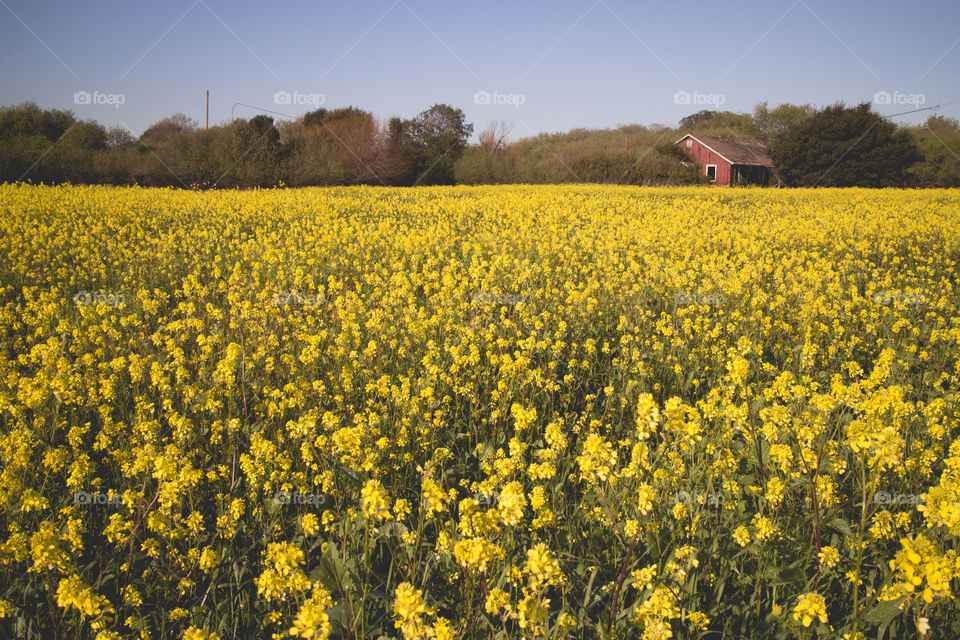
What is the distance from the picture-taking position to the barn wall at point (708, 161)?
146 ft

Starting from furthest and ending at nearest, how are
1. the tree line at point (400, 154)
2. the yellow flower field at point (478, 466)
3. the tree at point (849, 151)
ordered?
the tree at point (849, 151) → the tree line at point (400, 154) → the yellow flower field at point (478, 466)

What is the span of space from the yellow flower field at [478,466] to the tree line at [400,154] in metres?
25.6

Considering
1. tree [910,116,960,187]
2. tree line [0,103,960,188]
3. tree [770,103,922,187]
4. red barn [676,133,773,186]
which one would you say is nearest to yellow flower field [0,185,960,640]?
tree line [0,103,960,188]

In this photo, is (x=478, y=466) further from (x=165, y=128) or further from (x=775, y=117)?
(x=775, y=117)

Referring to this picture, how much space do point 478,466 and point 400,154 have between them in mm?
41163

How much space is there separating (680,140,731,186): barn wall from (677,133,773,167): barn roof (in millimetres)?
391

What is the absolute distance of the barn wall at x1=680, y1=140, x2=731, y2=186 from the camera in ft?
146

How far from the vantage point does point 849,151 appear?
35250 millimetres

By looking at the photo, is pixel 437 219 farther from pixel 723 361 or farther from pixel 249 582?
pixel 249 582

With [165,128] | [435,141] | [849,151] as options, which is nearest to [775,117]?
[849,151]

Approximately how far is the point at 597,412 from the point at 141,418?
9.52 feet

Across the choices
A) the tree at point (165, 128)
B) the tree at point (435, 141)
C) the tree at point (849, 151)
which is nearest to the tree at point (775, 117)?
the tree at point (849, 151)

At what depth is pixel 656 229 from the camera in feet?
33.1

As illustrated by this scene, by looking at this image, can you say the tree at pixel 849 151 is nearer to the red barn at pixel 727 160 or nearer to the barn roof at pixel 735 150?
the red barn at pixel 727 160
